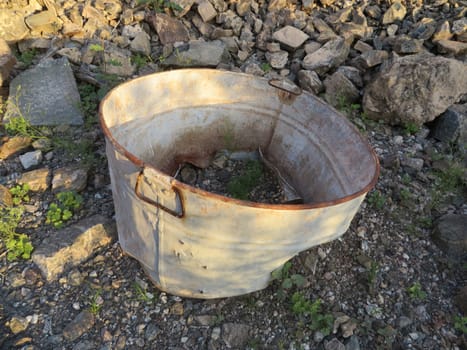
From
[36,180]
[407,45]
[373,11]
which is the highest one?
[373,11]

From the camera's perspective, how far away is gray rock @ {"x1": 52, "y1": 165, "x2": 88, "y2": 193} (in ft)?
7.89

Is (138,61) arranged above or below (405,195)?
above

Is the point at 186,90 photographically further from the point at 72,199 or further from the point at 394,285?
the point at 394,285

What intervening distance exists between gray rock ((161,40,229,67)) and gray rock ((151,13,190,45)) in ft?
0.69

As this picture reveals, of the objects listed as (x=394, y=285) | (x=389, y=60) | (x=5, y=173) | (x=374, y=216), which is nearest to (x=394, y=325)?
(x=394, y=285)

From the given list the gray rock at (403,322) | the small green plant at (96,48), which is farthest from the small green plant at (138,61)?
the gray rock at (403,322)

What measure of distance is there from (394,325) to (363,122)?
1.70 metres

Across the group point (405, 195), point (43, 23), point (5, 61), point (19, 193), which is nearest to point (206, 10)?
point (43, 23)

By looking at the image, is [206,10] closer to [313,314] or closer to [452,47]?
[452,47]

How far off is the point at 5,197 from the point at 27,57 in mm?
1454

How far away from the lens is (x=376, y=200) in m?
2.47

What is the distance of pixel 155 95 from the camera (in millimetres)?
2219

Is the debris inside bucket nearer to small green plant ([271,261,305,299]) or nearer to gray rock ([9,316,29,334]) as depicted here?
small green plant ([271,261,305,299])

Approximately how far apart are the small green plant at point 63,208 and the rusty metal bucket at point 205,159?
50cm
